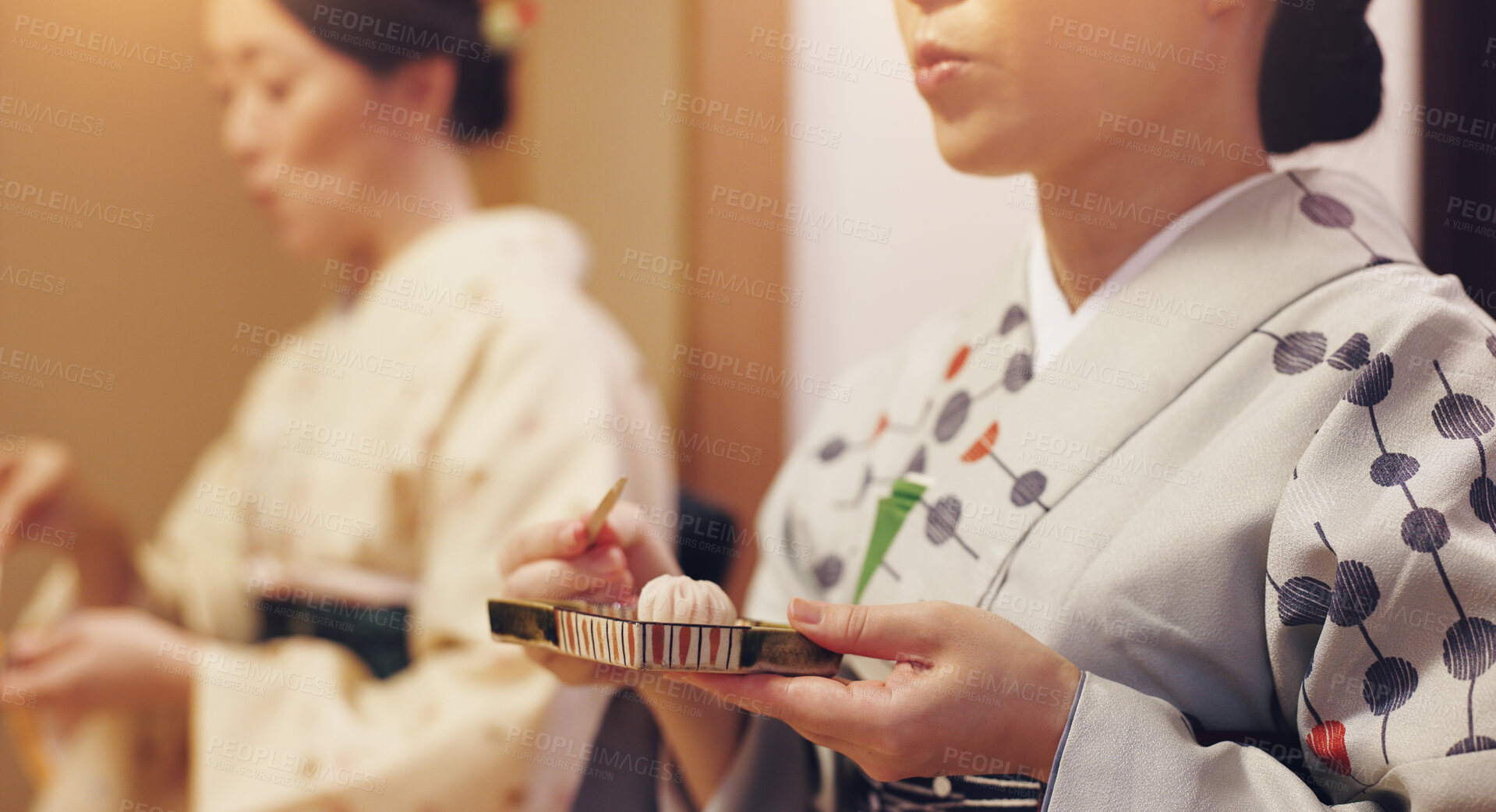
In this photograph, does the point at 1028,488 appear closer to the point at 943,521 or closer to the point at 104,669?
the point at 943,521

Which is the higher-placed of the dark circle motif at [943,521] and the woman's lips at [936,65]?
the woman's lips at [936,65]

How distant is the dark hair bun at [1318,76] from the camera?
644 mm

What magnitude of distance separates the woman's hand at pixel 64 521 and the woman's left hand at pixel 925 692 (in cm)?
109

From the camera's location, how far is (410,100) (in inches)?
53.0

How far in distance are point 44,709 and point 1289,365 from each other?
1.27m

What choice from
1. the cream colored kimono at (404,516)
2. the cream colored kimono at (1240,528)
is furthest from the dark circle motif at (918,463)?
the cream colored kimono at (404,516)

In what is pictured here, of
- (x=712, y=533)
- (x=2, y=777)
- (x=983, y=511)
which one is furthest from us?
(x=2, y=777)

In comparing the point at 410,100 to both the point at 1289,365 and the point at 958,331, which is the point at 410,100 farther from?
the point at 1289,365

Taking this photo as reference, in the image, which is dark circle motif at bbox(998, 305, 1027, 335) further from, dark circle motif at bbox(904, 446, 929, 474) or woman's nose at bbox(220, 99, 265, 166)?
woman's nose at bbox(220, 99, 265, 166)

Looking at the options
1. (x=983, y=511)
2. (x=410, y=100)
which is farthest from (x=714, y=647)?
(x=410, y=100)

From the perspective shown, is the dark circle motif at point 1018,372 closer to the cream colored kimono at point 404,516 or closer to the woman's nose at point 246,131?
the cream colored kimono at point 404,516

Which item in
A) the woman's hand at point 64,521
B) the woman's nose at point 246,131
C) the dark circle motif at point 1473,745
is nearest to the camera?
the dark circle motif at point 1473,745

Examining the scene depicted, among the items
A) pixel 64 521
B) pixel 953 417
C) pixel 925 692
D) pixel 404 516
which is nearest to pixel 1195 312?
pixel 953 417

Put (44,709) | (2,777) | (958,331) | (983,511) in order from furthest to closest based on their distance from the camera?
1. (2,777)
2. (44,709)
3. (958,331)
4. (983,511)
